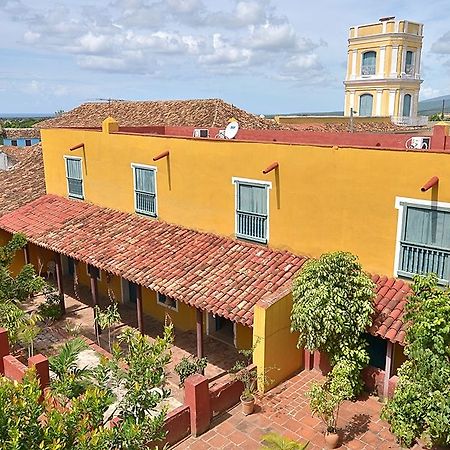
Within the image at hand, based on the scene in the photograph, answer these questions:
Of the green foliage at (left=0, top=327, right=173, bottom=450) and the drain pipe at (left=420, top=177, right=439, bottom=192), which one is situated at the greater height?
the drain pipe at (left=420, top=177, right=439, bottom=192)

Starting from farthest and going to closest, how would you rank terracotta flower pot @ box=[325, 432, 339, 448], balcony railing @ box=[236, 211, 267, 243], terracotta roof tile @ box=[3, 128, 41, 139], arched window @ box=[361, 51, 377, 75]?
terracotta roof tile @ box=[3, 128, 41, 139]
arched window @ box=[361, 51, 377, 75]
balcony railing @ box=[236, 211, 267, 243]
terracotta flower pot @ box=[325, 432, 339, 448]

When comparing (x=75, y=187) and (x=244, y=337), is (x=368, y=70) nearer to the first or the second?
(x=75, y=187)

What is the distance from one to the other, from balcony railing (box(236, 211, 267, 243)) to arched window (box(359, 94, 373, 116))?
40.8m

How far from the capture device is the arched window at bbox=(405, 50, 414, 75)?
157 ft

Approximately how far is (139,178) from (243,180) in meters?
4.63

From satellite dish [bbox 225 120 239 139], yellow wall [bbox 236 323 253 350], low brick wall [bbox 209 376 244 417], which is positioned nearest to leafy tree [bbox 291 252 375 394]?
low brick wall [bbox 209 376 244 417]

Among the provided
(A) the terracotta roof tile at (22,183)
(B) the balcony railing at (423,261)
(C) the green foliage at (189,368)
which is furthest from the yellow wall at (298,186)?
(A) the terracotta roof tile at (22,183)

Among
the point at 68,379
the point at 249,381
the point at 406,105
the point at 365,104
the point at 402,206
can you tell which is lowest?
the point at 249,381

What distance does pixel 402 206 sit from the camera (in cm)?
1077

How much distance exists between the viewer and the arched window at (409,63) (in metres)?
48.0

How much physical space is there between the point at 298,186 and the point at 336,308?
3.61 metres

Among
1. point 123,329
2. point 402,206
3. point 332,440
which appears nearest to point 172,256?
point 123,329

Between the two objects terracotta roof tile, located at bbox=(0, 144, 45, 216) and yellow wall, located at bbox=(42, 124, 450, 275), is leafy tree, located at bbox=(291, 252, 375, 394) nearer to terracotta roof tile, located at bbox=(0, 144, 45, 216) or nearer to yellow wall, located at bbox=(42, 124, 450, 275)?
yellow wall, located at bbox=(42, 124, 450, 275)

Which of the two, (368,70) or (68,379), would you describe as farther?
(368,70)
